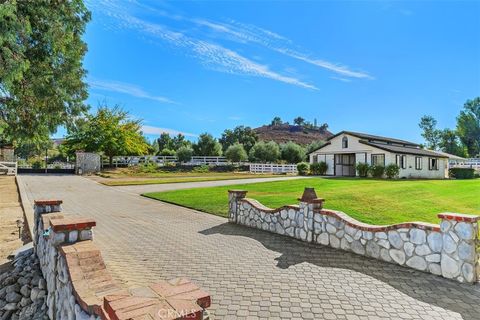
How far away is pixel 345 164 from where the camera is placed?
96.6 feet

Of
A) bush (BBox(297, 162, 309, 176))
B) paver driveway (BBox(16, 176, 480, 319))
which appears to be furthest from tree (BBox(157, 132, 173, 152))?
paver driveway (BBox(16, 176, 480, 319))

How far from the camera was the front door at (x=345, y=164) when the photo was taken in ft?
95.0

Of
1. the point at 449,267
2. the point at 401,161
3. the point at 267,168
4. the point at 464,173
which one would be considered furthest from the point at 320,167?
the point at 449,267

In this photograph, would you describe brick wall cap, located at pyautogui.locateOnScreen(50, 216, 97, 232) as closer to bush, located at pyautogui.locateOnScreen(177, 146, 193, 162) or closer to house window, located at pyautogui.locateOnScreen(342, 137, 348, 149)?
house window, located at pyautogui.locateOnScreen(342, 137, 348, 149)

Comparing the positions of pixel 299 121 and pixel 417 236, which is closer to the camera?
pixel 417 236

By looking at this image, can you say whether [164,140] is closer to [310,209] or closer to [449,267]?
[310,209]

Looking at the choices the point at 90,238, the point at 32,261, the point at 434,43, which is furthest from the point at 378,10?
the point at 32,261

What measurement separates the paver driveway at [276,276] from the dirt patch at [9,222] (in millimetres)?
2072

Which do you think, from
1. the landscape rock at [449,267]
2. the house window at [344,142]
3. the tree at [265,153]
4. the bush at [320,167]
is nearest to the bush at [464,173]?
the house window at [344,142]

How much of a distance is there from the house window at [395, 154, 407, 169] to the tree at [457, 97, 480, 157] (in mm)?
Result: 40385

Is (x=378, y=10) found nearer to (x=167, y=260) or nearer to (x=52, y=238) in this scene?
(x=167, y=260)

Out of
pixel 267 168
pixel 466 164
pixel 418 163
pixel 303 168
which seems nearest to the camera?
pixel 418 163

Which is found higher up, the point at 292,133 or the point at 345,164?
the point at 292,133

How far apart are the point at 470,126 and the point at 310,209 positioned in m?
64.7
